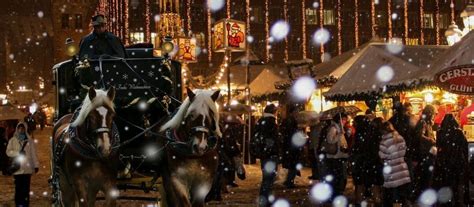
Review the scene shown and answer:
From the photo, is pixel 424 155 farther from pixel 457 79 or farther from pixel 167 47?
pixel 167 47

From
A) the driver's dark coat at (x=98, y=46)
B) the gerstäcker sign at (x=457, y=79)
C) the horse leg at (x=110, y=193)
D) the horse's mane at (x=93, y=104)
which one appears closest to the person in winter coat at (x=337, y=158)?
the gerstäcker sign at (x=457, y=79)

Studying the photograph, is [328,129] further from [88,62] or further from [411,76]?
[88,62]

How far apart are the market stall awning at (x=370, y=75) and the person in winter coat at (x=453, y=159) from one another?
7.44 feet

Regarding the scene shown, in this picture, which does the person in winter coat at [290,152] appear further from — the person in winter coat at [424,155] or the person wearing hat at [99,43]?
the person wearing hat at [99,43]

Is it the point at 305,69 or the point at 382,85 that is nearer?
the point at 382,85

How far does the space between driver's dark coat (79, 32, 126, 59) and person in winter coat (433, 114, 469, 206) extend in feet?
19.7

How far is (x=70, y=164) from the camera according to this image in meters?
7.61

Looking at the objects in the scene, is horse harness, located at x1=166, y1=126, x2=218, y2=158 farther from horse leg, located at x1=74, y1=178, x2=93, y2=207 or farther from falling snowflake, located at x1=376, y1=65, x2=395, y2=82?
falling snowflake, located at x1=376, y1=65, x2=395, y2=82

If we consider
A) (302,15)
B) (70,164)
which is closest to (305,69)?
(70,164)

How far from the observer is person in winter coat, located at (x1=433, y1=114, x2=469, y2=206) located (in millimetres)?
11594

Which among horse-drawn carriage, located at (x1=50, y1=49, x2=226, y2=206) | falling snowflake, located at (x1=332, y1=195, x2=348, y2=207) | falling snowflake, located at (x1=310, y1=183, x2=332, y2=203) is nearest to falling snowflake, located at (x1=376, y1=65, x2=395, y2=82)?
falling snowflake, located at (x1=310, y1=183, x2=332, y2=203)

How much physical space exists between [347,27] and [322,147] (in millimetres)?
54279

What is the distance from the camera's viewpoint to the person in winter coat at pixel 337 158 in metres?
13.8

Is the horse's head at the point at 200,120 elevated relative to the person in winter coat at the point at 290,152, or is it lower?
elevated
